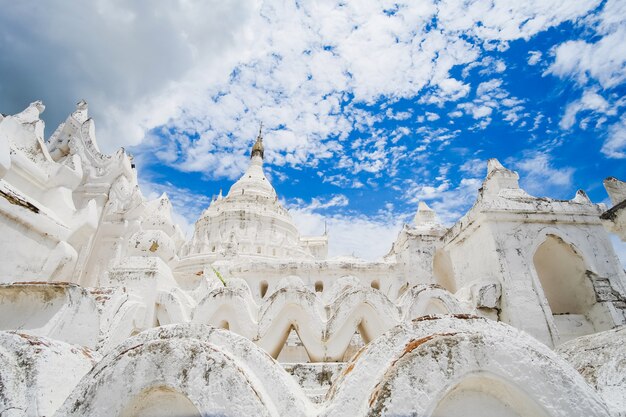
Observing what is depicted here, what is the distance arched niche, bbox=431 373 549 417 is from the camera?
165cm

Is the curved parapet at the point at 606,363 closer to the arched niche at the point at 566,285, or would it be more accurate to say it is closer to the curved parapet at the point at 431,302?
the curved parapet at the point at 431,302

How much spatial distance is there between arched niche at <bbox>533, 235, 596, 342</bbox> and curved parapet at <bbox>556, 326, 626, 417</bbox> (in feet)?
13.1

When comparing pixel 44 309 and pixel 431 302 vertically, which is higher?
pixel 431 302

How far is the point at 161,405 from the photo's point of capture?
1.74 meters

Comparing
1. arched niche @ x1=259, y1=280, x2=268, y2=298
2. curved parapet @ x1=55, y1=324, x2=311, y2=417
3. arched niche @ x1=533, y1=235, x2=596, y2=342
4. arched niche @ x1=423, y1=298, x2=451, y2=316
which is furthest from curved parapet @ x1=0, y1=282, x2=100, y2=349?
arched niche @ x1=259, y1=280, x2=268, y2=298

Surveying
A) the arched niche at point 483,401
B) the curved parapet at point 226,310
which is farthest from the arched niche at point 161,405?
the curved parapet at point 226,310

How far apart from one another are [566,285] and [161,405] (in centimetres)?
821

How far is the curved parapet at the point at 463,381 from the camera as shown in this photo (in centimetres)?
154

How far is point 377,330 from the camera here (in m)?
3.97

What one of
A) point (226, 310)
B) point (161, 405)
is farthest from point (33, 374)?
point (226, 310)

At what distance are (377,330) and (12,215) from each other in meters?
4.18

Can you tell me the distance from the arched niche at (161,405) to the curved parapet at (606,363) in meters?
2.22

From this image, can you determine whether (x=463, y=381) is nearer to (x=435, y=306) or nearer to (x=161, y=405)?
(x=161, y=405)

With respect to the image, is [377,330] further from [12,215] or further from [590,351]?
[12,215]
